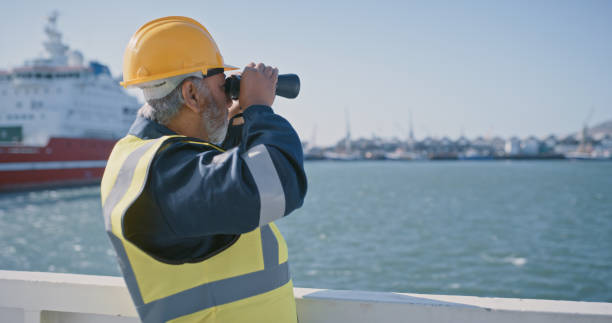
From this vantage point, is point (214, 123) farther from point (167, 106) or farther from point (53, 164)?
point (53, 164)

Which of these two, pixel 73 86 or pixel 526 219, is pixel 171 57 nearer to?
pixel 526 219

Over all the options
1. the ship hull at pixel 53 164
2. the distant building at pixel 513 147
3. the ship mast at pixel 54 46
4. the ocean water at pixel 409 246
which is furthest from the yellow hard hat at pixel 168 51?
the distant building at pixel 513 147

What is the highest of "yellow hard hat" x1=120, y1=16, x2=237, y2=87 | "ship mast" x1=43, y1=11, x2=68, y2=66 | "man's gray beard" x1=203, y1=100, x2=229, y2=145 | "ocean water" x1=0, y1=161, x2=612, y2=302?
"ship mast" x1=43, y1=11, x2=68, y2=66

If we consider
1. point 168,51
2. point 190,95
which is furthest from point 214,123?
point 168,51

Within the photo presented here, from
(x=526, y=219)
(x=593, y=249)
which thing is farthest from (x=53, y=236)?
(x=526, y=219)

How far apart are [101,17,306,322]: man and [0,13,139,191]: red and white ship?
20155 mm

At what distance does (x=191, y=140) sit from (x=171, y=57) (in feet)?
0.69

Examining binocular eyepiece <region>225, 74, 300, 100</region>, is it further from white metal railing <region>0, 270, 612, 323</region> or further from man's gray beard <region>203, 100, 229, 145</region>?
white metal railing <region>0, 270, 612, 323</region>

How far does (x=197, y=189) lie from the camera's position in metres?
0.75

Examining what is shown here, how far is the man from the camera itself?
0.76 m

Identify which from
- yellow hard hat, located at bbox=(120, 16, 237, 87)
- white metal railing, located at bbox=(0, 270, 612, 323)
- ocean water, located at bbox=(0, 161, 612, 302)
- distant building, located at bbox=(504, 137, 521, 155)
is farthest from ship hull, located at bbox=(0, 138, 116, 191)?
distant building, located at bbox=(504, 137, 521, 155)

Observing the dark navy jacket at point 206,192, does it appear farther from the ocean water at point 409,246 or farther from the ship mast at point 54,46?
the ship mast at point 54,46

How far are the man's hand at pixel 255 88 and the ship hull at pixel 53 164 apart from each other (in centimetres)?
1990

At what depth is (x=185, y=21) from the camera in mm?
979
